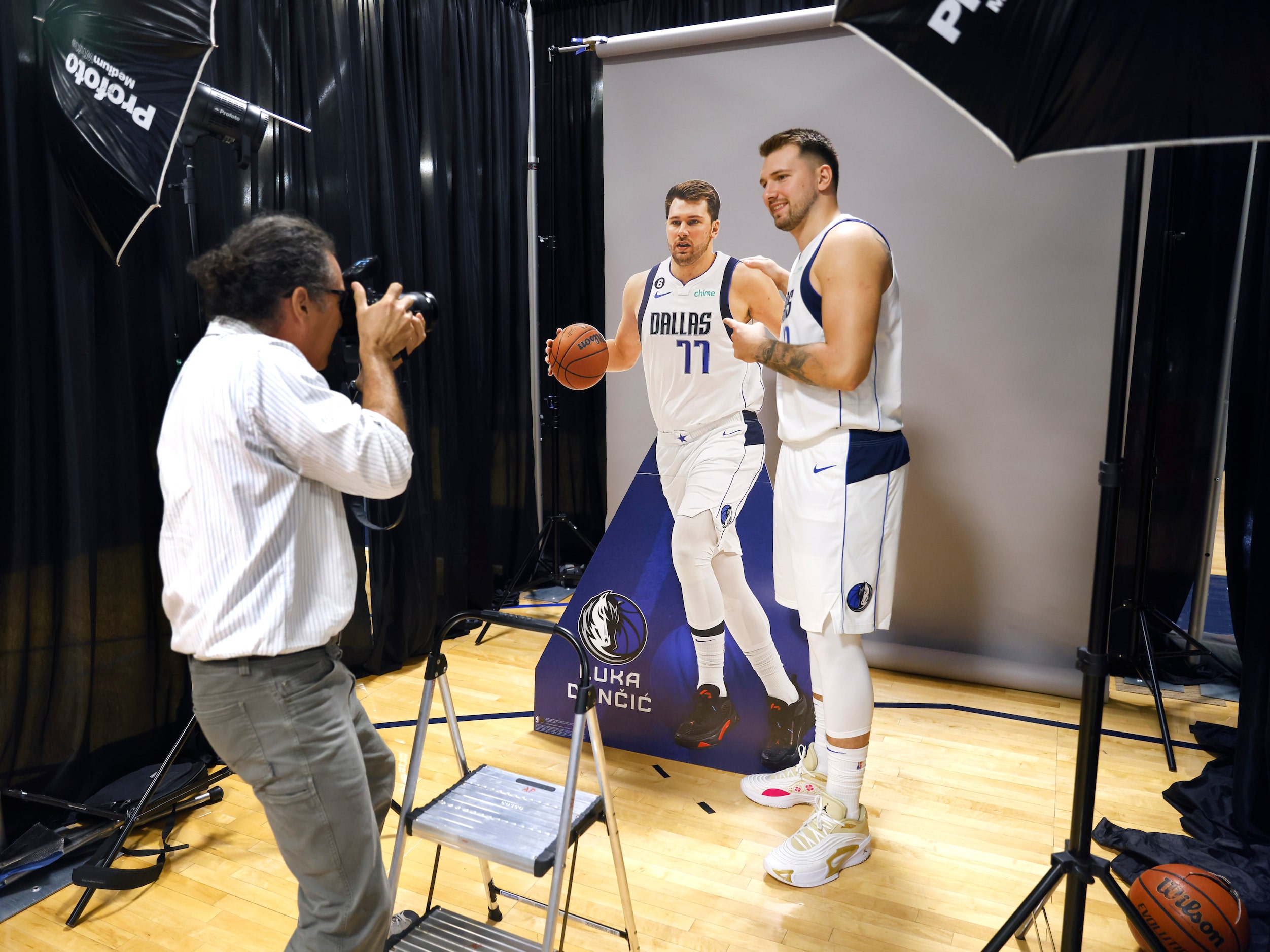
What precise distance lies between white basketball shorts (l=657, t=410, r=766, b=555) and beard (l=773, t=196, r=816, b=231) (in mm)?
794

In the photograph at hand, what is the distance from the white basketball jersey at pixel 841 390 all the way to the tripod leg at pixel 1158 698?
1672 millimetres

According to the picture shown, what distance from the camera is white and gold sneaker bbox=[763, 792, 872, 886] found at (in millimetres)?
2363

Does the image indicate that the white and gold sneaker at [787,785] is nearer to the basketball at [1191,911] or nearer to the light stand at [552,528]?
the basketball at [1191,911]

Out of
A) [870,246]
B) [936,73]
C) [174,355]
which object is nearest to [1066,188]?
[870,246]

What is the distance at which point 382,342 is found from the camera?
1.69 m

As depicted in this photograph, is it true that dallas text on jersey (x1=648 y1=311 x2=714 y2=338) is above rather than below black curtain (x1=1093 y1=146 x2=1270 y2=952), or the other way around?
above

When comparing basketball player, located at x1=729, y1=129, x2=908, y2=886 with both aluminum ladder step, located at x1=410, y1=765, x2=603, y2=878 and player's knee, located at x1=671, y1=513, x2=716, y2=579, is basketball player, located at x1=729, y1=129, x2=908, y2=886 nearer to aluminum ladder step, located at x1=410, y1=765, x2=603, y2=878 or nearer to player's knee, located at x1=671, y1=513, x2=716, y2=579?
player's knee, located at x1=671, y1=513, x2=716, y2=579

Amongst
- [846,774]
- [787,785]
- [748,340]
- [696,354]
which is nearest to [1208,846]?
[846,774]

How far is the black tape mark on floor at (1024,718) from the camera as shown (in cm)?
324

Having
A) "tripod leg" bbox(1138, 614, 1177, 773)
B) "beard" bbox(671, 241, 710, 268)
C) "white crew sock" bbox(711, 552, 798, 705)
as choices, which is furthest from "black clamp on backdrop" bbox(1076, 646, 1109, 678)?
"beard" bbox(671, 241, 710, 268)

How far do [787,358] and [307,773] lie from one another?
5.40 feet

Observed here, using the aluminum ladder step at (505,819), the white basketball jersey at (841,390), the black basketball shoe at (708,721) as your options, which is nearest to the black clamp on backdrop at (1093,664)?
the white basketball jersey at (841,390)

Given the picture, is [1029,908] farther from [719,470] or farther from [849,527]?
[719,470]

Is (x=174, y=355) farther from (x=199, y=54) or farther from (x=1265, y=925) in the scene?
(x=1265, y=925)
